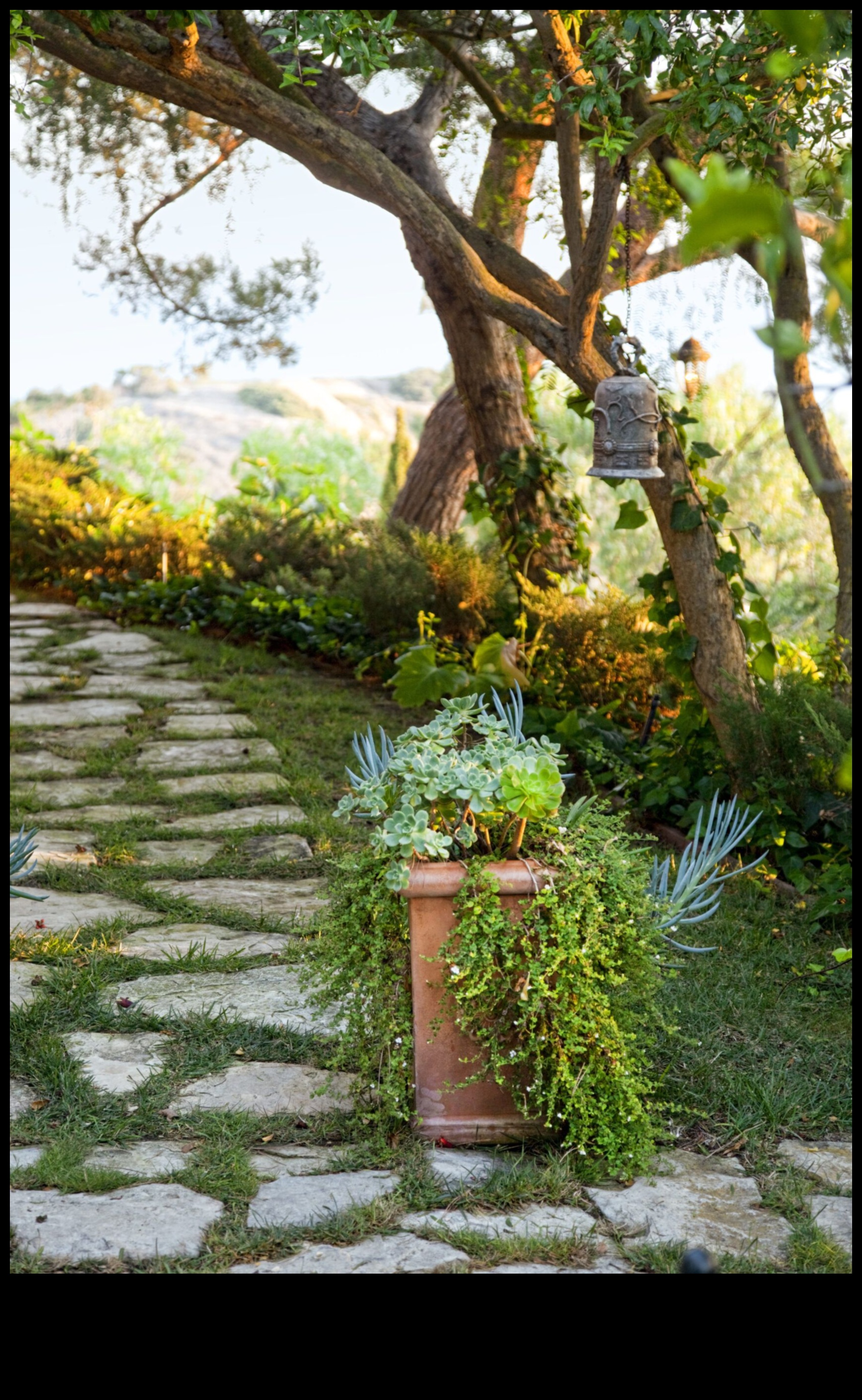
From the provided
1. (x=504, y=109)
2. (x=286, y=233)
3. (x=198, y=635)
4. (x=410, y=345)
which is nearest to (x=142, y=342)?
(x=286, y=233)

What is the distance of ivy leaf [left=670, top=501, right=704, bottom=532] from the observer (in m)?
3.73

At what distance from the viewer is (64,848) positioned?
3.62 m

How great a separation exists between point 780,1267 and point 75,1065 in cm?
132

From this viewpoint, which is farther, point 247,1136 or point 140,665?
point 140,665

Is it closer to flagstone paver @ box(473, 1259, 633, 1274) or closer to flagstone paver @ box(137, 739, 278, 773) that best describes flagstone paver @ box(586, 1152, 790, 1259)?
flagstone paver @ box(473, 1259, 633, 1274)

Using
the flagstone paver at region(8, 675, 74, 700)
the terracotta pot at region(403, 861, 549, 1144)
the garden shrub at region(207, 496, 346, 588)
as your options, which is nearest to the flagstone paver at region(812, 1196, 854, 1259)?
the terracotta pot at region(403, 861, 549, 1144)

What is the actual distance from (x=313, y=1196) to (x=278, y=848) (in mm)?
1854

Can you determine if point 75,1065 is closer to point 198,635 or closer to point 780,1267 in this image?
point 780,1267

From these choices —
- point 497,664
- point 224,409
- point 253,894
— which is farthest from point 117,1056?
point 224,409

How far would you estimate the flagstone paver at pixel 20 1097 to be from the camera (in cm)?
210

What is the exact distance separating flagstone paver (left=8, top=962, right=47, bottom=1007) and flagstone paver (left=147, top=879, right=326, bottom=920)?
56cm

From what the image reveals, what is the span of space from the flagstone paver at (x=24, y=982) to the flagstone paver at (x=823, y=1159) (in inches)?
61.7

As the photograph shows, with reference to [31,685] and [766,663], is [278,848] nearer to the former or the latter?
[766,663]

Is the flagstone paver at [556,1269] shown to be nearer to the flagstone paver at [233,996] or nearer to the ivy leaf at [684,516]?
the flagstone paver at [233,996]
